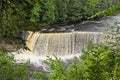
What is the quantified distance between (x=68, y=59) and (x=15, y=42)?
68.0 feet

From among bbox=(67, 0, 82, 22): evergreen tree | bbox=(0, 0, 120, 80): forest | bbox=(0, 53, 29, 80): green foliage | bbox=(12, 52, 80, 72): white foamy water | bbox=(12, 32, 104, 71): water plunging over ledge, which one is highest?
bbox=(0, 0, 120, 80): forest

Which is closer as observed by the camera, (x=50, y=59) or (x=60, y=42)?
(x=50, y=59)

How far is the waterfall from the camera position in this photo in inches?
995

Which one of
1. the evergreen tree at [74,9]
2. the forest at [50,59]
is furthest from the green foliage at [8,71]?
the evergreen tree at [74,9]

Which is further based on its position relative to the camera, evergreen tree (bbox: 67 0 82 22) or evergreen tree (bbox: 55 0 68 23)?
evergreen tree (bbox: 67 0 82 22)

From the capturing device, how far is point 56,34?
25.8 m

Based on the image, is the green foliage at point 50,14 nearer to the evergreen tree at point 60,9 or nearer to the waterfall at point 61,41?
the evergreen tree at point 60,9

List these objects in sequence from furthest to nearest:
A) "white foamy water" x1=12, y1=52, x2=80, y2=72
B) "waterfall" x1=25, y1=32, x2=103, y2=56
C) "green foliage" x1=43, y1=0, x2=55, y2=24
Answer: "green foliage" x1=43, y1=0, x2=55, y2=24 → "waterfall" x1=25, y1=32, x2=103, y2=56 → "white foamy water" x1=12, y1=52, x2=80, y2=72

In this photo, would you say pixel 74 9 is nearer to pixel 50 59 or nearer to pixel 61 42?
pixel 61 42

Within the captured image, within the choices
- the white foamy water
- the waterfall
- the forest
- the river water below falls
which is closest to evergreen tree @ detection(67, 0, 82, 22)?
the river water below falls

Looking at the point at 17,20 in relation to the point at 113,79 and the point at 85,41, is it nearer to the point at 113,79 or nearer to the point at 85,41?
the point at 113,79

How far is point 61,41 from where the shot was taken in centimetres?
2575

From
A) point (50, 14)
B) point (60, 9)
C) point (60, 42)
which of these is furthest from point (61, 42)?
point (60, 9)

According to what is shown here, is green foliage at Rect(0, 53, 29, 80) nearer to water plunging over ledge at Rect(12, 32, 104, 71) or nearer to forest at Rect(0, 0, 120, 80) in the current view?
forest at Rect(0, 0, 120, 80)
